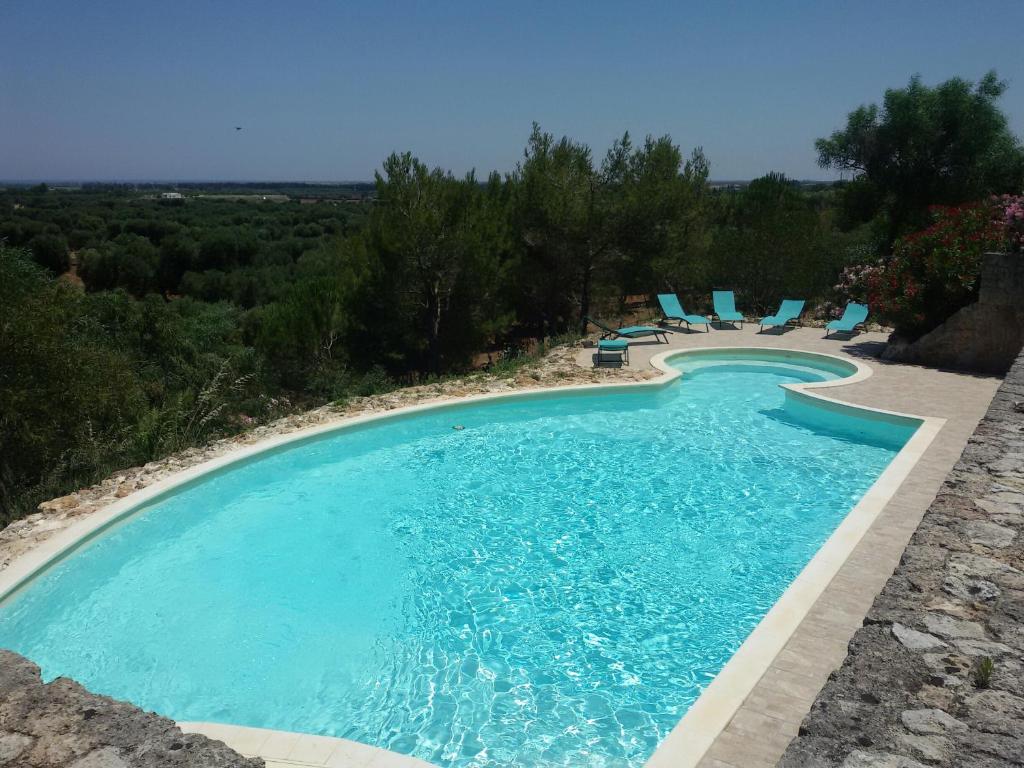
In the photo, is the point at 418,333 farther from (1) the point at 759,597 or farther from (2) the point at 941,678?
(2) the point at 941,678

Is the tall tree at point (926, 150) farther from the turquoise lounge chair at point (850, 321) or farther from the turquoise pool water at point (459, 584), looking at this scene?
the turquoise pool water at point (459, 584)

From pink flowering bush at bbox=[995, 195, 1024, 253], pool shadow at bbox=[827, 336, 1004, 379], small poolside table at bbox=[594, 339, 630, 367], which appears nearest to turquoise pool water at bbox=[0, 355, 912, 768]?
small poolside table at bbox=[594, 339, 630, 367]

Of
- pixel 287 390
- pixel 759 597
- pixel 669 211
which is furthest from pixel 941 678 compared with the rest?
pixel 669 211

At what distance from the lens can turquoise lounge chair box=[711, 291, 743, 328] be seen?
15599mm

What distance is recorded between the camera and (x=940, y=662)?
2469 mm

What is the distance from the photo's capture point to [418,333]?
14.9 m

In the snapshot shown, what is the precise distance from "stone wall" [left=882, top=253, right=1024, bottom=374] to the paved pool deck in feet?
1.31

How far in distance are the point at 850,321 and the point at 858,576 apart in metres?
10.7

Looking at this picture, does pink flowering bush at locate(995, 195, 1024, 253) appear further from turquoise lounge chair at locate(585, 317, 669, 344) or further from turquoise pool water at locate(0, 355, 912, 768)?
turquoise lounge chair at locate(585, 317, 669, 344)

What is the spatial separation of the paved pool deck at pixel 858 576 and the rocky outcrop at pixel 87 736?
2251 mm

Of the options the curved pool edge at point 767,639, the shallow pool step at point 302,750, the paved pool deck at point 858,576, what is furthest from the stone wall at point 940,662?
the shallow pool step at point 302,750

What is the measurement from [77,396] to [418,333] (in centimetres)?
774

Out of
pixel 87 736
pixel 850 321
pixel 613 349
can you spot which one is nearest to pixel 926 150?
pixel 850 321

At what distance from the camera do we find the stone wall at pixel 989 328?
35.0ft
